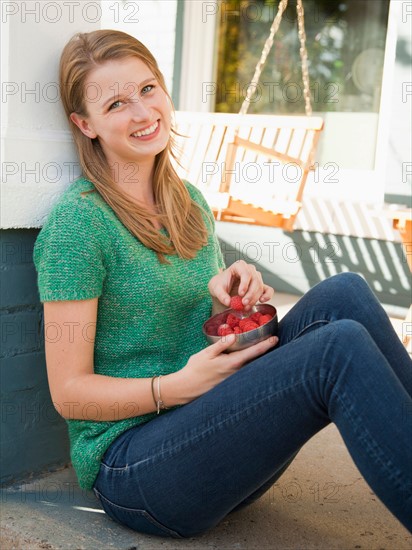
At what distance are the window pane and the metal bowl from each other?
3774 mm

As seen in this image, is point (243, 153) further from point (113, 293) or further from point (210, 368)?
point (210, 368)

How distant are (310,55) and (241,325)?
4131mm

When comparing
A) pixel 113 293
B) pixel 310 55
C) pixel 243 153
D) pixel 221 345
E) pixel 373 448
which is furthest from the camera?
pixel 310 55

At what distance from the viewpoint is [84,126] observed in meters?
1.77

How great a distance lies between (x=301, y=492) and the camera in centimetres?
197

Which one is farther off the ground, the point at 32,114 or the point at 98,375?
the point at 32,114

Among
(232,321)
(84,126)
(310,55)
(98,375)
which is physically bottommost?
(98,375)

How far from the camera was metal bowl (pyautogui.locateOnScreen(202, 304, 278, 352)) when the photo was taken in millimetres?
1573

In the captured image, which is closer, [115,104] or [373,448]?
[373,448]

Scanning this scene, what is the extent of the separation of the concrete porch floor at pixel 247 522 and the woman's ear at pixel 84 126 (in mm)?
860

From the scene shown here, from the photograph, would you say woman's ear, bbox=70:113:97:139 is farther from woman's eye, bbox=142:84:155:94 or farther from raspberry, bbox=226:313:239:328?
raspberry, bbox=226:313:239:328

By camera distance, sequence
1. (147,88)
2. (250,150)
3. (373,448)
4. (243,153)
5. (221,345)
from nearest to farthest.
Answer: (373,448) → (221,345) → (147,88) → (250,150) → (243,153)

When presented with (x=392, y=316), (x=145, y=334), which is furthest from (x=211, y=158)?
(x=145, y=334)

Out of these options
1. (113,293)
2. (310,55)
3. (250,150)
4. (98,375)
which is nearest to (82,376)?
(98,375)
